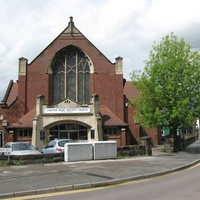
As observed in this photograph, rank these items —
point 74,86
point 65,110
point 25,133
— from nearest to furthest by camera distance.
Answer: point 65,110 < point 25,133 < point 74,86

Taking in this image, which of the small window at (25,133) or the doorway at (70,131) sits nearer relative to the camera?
the small window at (25,133)

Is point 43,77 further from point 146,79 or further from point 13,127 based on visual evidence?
point 146,79

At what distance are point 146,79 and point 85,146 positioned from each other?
11180 mm

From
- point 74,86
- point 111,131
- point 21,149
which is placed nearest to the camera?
point 21,149

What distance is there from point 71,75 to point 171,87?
15259 mm

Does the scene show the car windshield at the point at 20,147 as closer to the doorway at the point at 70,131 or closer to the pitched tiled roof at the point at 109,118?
the doorway at the point at 70,131

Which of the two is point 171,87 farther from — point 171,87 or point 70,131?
point 70,131

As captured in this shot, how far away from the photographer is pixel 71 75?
38.6m

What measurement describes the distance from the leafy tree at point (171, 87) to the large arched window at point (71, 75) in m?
10.8

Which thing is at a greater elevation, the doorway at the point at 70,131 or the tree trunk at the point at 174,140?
the doorway at the point at 70,131

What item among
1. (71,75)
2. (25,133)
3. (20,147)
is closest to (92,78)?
(71,75)

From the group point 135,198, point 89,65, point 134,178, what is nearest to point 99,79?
point 89,65

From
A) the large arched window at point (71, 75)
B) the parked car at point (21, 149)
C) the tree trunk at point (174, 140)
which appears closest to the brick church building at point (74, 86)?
the large arched window at point (71, 75)

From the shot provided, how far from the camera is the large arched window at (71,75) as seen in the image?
38.3 m
